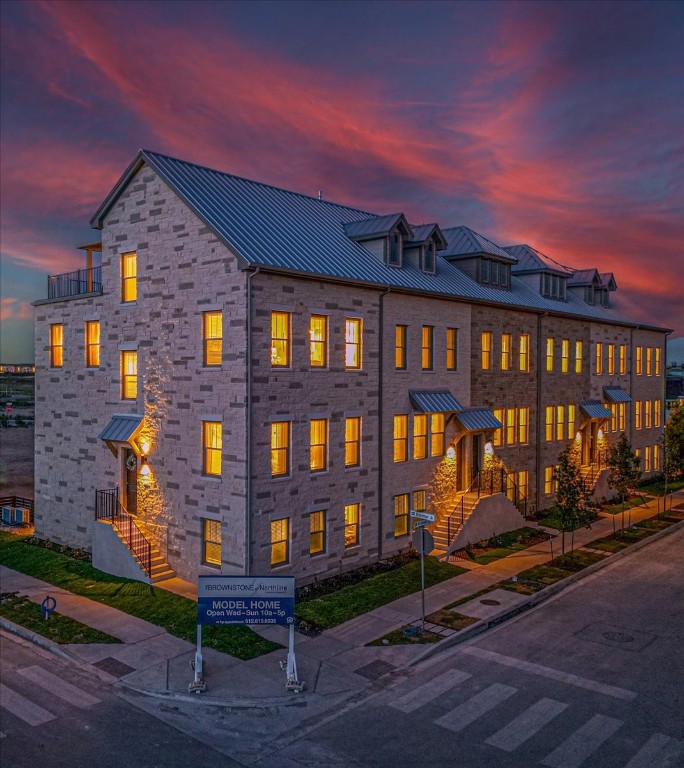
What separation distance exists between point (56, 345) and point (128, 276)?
5.73 meters

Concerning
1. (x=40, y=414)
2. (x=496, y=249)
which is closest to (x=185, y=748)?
(x=40, y=414)

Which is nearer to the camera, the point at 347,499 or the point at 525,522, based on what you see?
the point at 347,499

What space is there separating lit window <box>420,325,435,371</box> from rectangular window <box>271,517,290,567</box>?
9.02m

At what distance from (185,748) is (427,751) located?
4249mm

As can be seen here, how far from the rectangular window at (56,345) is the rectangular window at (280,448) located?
11.3 metres

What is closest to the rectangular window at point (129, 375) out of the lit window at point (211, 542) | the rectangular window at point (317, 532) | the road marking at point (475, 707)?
the lit window at point (211, 542)

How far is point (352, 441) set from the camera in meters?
23.8

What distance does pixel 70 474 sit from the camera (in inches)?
1053

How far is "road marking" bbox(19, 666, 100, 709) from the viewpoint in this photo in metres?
14.1

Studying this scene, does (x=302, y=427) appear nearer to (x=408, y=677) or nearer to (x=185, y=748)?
(x=408, y=677)

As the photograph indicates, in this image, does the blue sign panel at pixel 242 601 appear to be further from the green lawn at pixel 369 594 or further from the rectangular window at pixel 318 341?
the rectangular window at pixel 318 341

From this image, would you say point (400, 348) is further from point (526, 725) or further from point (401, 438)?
point (526, 725)

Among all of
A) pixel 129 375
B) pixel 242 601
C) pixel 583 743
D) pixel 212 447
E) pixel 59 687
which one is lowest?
pixel 59 687

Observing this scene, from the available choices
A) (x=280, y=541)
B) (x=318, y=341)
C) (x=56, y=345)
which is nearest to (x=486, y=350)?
(x=318, y=341)
